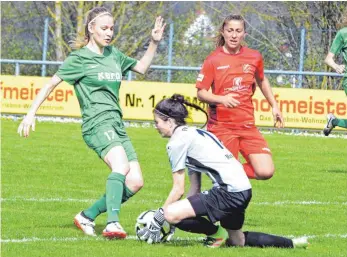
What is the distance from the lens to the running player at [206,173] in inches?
348

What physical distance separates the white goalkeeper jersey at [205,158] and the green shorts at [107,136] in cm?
103

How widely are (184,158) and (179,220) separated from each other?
523 mm

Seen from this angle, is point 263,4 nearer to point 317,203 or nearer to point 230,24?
point 317,203

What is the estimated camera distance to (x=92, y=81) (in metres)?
9.95

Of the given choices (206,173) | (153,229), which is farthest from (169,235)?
(206,173)

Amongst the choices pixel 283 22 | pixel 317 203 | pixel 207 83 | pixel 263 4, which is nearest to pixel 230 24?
pixel 207 83

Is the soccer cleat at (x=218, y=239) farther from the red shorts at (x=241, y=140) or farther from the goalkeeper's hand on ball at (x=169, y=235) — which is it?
the red shorts at (x=241, y=140)

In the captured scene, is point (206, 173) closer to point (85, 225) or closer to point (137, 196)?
point (85, 225)

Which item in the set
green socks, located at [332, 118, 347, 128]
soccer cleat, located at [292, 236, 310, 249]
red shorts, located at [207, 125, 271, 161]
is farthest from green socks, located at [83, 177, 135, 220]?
green socks, located at [332, 118, 347, 128]

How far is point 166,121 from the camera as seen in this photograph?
8984 millimetres

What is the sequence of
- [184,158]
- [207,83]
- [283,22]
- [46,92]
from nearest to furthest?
[184,158]
[46,92]
[207,83]
[283,22]

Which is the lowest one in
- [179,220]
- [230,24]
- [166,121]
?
[179,220]

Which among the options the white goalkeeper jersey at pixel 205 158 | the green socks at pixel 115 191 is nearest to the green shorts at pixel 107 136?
the green socks at pixel 115 191

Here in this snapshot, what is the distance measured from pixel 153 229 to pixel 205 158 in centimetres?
81
